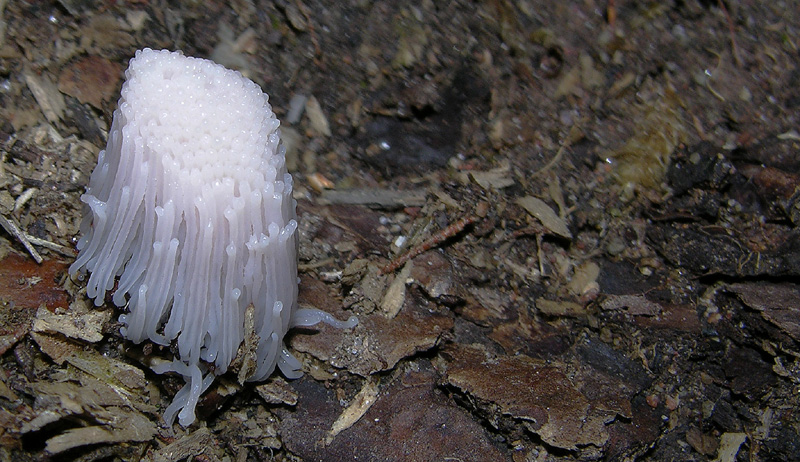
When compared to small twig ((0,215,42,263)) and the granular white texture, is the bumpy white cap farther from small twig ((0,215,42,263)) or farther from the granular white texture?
small twig ((0,215,42,263))

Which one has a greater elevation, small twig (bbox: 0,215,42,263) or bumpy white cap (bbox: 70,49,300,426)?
bumpy white cap (bbox: 70,49,300,426)

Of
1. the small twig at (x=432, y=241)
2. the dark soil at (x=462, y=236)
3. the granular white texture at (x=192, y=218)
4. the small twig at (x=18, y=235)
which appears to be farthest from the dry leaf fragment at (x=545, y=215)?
the small twig at (x=18, y=235)

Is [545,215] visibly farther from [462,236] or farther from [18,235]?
[18,235]

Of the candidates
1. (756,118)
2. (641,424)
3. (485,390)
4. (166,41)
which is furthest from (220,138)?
(756,118)

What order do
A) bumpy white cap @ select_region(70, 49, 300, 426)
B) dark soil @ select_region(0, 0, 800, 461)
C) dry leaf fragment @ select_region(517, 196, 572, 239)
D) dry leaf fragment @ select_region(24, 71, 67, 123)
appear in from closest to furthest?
bumpy white cap @ select_region(70, 49, 300, 426), dark soil @ select_region(0, 0, 800, 461), dry leaf fragment @ select_region(24, 71, 67, 123), dry leaf fragment @ select_region(517, 196, 572, 239)

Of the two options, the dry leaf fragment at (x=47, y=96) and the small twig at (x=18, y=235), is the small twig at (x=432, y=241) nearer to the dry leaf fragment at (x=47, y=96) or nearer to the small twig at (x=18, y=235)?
the small twig at (x=18, y=235)

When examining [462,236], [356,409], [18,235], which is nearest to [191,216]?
[18,235]

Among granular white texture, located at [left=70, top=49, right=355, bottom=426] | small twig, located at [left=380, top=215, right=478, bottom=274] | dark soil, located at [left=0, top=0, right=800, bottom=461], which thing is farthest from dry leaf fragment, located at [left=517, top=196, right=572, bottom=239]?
granular white texture, located at [left=70, top=49, right=355, bottom=426]
